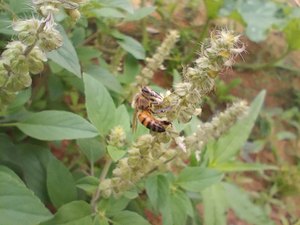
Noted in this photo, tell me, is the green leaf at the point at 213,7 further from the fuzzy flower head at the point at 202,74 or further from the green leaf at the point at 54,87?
the fuzzy flower head at the point at 202,74

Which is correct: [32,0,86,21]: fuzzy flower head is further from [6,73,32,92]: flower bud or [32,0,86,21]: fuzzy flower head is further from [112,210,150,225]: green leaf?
[112,210,150,225]: green leaf

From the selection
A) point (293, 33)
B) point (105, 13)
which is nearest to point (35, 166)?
point (105, 13)

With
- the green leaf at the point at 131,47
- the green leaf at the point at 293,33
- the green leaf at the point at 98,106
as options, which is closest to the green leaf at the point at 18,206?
the green leaf at the point at 98,106

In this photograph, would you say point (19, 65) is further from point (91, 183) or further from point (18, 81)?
point (91, 183)

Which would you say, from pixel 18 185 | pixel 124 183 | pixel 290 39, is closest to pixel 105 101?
pixel 124 183

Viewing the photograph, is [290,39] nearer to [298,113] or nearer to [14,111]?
[298,113]
